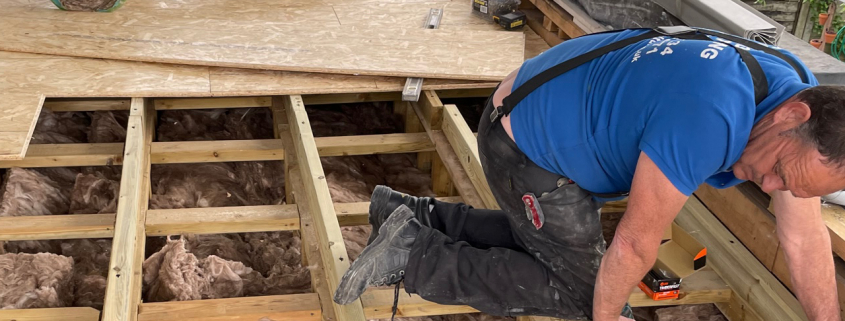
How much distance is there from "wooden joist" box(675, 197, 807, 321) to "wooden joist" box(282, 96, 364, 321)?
4.44 ft


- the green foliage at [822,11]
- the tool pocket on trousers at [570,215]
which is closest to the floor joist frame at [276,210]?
the tool pocket on trousers at [570,215]

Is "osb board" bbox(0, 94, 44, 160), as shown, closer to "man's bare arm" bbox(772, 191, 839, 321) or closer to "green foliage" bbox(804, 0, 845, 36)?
"man's bare arm" bbox(772, 191, 839, 321)

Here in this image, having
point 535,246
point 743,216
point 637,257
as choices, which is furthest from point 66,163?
point 743,216

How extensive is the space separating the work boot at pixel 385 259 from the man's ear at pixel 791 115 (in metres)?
1.25

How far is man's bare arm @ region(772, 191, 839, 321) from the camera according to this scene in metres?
2.10

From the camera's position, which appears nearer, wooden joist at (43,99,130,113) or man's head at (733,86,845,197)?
man's head at (733,86,845,197)

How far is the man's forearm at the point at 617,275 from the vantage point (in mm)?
1861

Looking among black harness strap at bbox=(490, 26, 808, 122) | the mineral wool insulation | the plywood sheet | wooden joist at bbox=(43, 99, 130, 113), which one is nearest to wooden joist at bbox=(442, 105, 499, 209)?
the mineral wool insulation

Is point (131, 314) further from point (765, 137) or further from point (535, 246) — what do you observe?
point (765, 137)

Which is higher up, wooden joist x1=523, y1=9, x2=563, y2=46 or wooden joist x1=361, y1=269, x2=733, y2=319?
wooden joist x1=361, y1=269, x2=733, y2=319

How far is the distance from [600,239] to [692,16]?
1452mm

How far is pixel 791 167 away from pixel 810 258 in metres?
0.60

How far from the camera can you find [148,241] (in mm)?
3344

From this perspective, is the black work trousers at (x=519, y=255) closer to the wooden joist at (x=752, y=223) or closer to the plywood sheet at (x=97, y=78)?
the wooden joist at (x=752, y=223)
